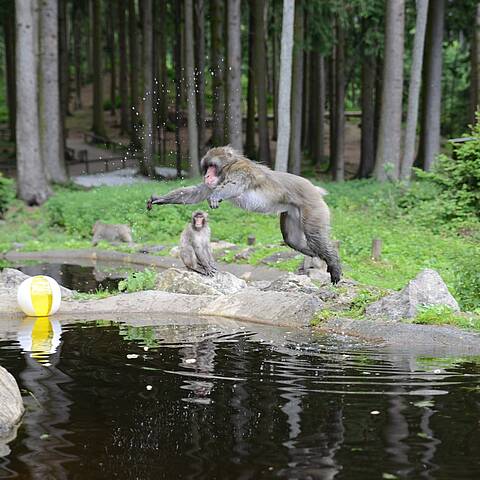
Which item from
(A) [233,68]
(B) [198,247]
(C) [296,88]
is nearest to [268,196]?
(B) [198,247]

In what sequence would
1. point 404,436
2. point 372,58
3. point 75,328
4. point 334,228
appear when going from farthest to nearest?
point 372,58
point 334,228
point 75,328
point 404,436

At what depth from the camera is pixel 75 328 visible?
11.6 meters

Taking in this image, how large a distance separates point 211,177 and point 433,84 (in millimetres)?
22236

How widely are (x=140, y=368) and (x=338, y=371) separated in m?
1.93

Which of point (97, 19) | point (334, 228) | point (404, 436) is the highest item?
point (97, 19)

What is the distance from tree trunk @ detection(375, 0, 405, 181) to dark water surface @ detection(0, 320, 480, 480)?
19430 millimetres

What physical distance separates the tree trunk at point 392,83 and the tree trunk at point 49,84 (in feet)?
34.7

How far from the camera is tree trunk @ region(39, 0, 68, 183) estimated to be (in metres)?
30.2

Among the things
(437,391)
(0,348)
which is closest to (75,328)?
(0,348)

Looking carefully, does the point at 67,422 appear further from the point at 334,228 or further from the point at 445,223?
the point at 445,223

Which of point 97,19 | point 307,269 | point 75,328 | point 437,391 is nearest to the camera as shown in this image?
point 437,391

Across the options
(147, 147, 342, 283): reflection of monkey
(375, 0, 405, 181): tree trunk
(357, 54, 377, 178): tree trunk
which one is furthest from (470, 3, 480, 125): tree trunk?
(147, 147, 342, 283): reflection of monkey

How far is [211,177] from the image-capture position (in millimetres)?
11539

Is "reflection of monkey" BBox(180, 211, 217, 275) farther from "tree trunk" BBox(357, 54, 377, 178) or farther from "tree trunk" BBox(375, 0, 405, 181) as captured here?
"tree trunk" BBox(357, 54, 377, 178)
